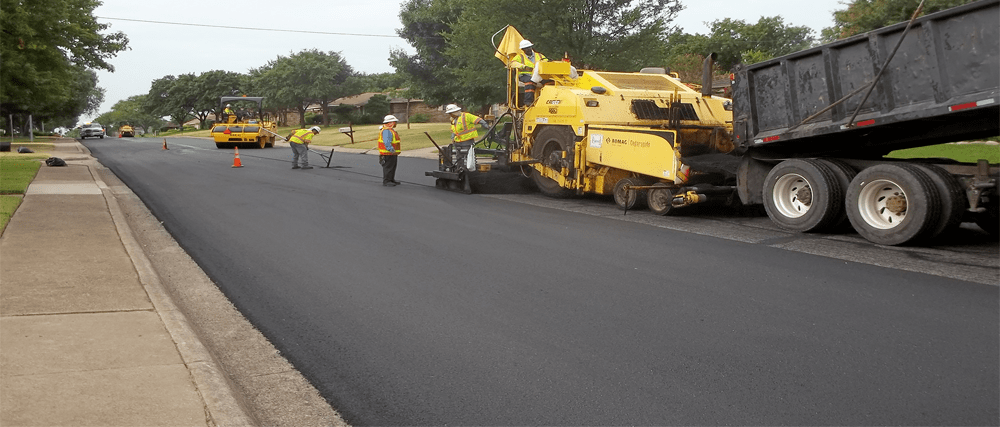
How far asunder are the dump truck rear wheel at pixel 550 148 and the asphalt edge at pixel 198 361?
266 inches

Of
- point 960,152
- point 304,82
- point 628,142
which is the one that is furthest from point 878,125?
point 304,82

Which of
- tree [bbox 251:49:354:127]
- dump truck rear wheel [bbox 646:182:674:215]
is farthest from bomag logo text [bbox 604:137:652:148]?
tree [bbox 251:49:354:127]

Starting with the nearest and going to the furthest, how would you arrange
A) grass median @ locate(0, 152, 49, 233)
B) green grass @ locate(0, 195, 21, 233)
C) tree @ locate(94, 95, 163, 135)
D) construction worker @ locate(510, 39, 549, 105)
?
green grass @ locate(0, 195, 21, 233)
grass median @ locate(0, 152, 49, 233)
construction worker @ locate(510, 39, 549, 105)
tree @ locate(94, 95, 163, 135)

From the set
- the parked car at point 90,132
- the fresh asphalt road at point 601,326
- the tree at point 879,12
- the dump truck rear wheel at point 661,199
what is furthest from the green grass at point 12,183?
the parked car at point 90,132

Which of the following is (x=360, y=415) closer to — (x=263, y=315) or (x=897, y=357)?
(x=263, y=315)

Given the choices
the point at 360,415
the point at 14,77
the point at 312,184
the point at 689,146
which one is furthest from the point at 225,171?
the point at 360,415

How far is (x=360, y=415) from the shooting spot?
4.19 meters

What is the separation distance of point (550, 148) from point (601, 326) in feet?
26.8

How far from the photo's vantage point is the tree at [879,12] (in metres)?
21.6

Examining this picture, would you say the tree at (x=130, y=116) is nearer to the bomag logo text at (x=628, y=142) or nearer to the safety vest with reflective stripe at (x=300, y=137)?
the safety vest with reflective stripe at (x=300, y=137)

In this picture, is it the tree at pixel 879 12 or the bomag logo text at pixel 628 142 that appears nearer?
the bomag logo text at pixel 628 142

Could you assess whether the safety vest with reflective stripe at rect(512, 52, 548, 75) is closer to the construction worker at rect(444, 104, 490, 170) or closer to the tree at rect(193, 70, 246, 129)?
the construction worker at rect(444, 104, 490, 170)

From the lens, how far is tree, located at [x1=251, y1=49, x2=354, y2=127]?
3017 inches

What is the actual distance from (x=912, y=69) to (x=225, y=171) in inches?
627
